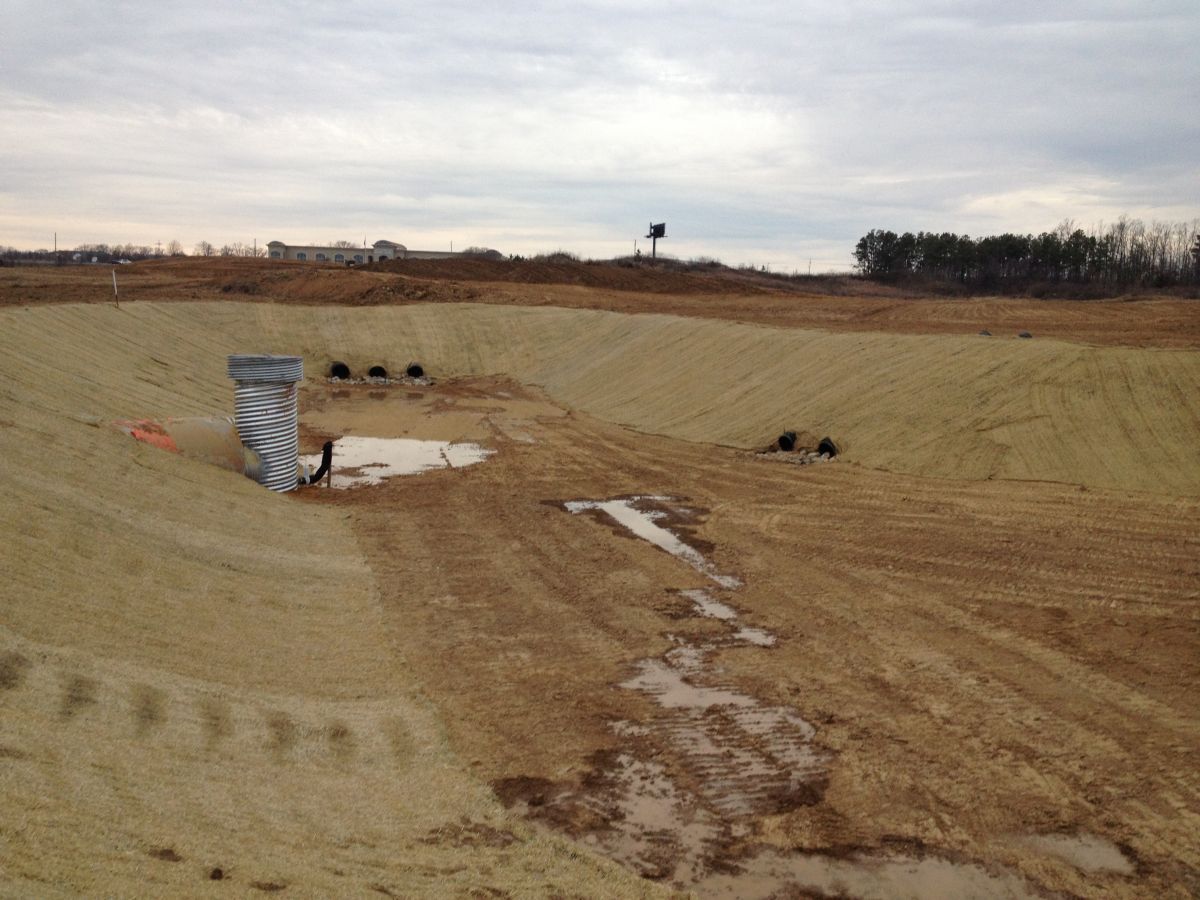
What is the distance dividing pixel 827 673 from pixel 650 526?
6879mm

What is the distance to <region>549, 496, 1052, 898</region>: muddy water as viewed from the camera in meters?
6.93

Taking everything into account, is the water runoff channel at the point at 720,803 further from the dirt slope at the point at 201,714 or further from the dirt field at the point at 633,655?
the dirt slope at the point at 201,714

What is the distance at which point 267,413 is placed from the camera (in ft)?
60.3

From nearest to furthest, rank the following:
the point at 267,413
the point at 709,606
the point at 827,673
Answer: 1. the point at 827,673
2. the point at 709,606
3. the point at 267,413

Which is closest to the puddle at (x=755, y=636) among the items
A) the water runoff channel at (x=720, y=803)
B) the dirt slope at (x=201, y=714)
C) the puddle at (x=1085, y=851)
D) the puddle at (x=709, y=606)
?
the water runoff channel at (x=720, y=803)

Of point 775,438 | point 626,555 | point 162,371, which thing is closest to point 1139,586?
point 626,555

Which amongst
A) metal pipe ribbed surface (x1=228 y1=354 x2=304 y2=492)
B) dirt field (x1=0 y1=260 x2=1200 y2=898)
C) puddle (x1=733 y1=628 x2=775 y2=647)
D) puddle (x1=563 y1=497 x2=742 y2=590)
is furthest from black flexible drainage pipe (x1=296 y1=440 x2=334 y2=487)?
puddle (x1=733 y1=628 x2=775 y2=647)

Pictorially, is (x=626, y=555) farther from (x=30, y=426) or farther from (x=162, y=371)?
(x=162, y=371)

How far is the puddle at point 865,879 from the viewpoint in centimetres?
680

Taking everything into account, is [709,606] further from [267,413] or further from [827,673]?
[267,413]

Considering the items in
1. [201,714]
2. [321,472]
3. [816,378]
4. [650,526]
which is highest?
[816,378]

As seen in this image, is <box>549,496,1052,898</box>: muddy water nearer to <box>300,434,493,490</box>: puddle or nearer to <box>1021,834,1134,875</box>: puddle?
<box>1021,834,1134,875</box>: puddle

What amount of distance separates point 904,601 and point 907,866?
612 cm

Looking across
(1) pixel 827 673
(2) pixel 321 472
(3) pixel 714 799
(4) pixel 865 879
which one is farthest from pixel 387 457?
(4) pixel 865 879
